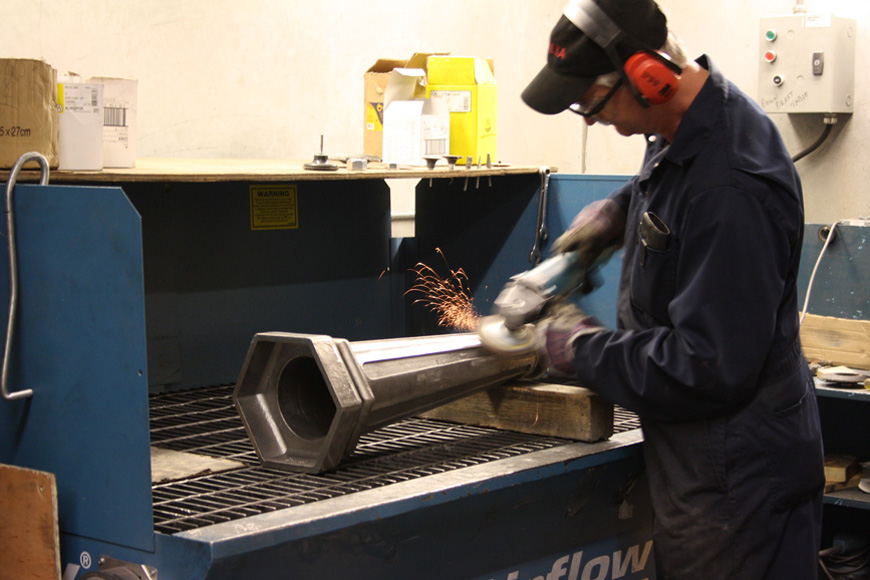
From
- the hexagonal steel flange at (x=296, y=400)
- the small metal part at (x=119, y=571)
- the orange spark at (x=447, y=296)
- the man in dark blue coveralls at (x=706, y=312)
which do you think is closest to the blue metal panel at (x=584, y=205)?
the orange spark at (x=447, y=296)

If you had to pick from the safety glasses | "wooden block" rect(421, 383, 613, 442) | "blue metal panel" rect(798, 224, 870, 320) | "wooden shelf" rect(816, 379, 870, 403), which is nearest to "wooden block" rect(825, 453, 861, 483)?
"wooden shelf" rect(816, 379, 870, 403)

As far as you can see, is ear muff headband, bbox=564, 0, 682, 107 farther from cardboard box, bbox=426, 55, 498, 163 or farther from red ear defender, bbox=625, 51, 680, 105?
cardboard box, bbox=426, 55, 498, 163

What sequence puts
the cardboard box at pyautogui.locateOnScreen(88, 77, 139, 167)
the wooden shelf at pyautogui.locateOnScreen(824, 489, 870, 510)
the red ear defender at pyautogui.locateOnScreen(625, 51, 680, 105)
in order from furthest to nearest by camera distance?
the wooden shelf at pyautogui.locateOnScreen(824, 489, 870, 510)
the cardboard box at pyautogui.locateOnScreen(88, 77, 139, 167)
the red ear defender at pyautogui.locateOnScreen(625, 51, 680, 105)

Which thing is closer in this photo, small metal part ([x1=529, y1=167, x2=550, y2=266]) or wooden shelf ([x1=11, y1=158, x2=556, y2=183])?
wooden shelf ([x1=11, y1=158, x2=556, y2=183])

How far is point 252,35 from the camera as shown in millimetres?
3029

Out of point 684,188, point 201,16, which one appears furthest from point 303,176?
point 201,16

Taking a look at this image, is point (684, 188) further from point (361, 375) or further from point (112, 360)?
point (112, 360)

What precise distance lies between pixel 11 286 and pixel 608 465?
1031mm

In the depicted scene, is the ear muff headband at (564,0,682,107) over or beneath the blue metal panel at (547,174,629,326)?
over

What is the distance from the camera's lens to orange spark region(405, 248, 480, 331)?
248cm

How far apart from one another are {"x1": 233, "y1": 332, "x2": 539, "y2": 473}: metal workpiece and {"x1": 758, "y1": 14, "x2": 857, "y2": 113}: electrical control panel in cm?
229

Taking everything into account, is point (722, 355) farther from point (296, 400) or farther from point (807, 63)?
point (807, 63)

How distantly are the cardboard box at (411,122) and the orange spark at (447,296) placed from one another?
0.38m

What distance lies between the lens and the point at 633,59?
144 centimetres
